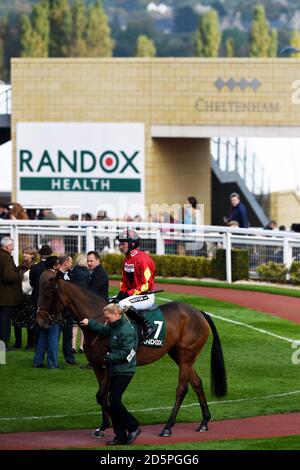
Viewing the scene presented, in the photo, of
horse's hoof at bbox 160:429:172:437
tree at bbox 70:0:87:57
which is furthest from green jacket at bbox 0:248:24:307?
tree at bbox 70:0:87:57

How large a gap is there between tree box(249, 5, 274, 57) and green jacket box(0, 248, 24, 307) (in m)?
109

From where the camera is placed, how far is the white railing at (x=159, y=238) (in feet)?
87.7

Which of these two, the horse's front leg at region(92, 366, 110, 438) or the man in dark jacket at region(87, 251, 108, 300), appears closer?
the horse's front leg at region(92, 366, 110, 438)

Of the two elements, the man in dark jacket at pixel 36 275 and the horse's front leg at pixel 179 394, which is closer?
the horse's front leg at pixel 179 394

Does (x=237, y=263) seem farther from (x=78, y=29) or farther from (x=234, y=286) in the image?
(x=78, y=29)

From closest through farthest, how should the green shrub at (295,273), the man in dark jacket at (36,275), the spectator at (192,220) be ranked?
the man in dark jacket at (36,275) < the green shrub at (295,273) < the spectator at (192,220)

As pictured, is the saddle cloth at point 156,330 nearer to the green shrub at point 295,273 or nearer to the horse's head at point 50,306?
the horse's head at point 50,306

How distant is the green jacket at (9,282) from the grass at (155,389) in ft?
2.57

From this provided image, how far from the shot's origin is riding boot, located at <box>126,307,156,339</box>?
1436 cm

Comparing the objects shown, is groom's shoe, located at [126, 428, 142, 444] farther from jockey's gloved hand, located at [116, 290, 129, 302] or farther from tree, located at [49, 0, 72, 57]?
tree, located at [49, 0, 72, 57]

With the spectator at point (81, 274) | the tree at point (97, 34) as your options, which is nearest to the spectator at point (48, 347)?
the spectator at point (81, 274)

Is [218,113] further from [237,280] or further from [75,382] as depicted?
[75,382]

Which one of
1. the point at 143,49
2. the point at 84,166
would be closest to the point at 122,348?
the point at 84,166
